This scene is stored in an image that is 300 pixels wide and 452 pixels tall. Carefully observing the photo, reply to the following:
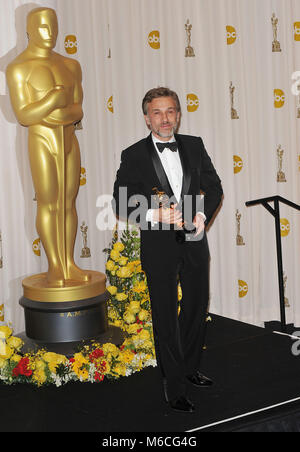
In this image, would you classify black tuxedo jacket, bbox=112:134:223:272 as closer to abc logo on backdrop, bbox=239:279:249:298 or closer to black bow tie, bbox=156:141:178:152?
black bow tie, bbox=156:141:178:152

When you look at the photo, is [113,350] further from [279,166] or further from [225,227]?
[279,166]

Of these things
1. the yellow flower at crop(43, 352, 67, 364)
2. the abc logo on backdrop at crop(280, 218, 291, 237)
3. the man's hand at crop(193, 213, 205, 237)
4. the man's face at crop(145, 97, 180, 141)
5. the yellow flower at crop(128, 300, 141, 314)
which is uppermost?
the man's face at crop(145, 97, 180, 141)

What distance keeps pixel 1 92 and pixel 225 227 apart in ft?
6.58

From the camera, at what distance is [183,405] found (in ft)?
8.34

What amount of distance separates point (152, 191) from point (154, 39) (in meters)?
2.12

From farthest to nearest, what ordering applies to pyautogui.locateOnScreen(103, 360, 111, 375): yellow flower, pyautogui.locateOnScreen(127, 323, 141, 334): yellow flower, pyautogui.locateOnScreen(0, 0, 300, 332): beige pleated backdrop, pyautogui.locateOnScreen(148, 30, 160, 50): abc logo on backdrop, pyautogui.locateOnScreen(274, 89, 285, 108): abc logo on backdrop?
pyautogui.locateOnScreen(274, 89, 285, 108): abc logo on backdrop
pyautogui.locateOnScreen(148, 30, 160, 50): abc logo on backdrop
pyautogui.locateOnScreen(0, 0, 300, 332): beige pleated backdrop
pyautogui.locateOnScreen(127, 323, 141, 334): yellow flower
pyautogui.locateOnScreen(103, 360, 111, 375): yellow flower

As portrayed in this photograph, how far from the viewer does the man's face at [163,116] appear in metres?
2.52

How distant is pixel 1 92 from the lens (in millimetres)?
3910

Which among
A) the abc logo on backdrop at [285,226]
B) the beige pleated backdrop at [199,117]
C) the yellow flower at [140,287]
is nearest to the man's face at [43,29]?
the beige pleated backdrop at [199,117]

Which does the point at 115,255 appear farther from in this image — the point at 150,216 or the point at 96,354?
the point at 150,216

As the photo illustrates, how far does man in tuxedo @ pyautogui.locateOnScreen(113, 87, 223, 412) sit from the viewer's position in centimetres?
251

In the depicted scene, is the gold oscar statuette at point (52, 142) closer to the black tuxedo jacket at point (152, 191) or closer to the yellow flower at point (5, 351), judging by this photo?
→ the yellow flower at point (5, 351)

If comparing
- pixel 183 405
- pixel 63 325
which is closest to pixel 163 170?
pixel 183 405

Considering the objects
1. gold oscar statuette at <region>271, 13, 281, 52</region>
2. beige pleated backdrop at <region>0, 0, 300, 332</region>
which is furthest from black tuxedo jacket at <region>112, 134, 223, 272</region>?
gold oscar statuette at <region>271, 13, 281, 52</region>
